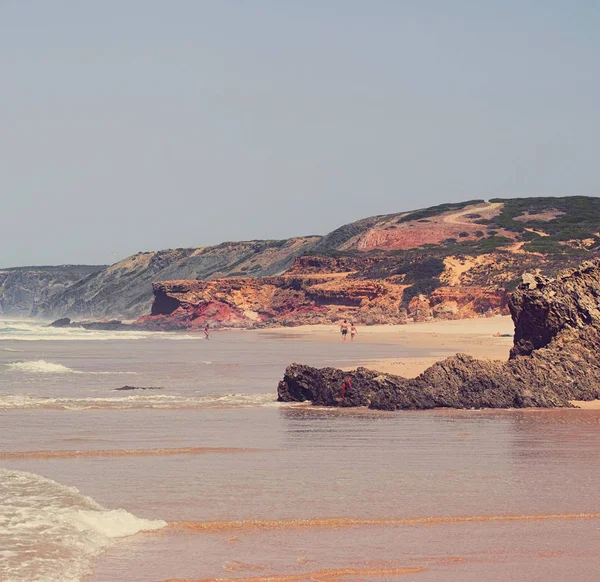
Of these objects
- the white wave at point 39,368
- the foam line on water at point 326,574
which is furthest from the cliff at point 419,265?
the foam line on water at point 326,574

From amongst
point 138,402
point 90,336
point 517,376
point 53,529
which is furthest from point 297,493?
point 90,336

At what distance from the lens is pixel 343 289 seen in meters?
67.6

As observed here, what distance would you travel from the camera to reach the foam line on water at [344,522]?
26.1ft

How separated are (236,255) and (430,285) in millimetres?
71846

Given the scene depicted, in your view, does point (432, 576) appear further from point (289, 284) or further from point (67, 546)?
point (289, 284)

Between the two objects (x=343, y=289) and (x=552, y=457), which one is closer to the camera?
(x=552, y=457)

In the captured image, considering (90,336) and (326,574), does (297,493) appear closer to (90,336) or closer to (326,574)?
(326,574)

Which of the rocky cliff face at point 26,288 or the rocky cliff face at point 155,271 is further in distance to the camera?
the rocky cliff face at point 26,288

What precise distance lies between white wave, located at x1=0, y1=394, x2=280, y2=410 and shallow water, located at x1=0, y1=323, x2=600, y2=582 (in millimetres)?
189

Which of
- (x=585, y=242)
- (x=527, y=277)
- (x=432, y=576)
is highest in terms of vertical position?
(x=585, y=242)

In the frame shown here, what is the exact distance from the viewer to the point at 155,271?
13662 cm

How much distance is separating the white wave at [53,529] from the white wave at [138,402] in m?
7.12

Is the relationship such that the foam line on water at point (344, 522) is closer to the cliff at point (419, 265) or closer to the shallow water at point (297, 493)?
the shallow water at point (297, 493)

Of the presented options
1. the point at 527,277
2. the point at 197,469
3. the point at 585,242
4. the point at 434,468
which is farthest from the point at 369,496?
the point at 585,242
